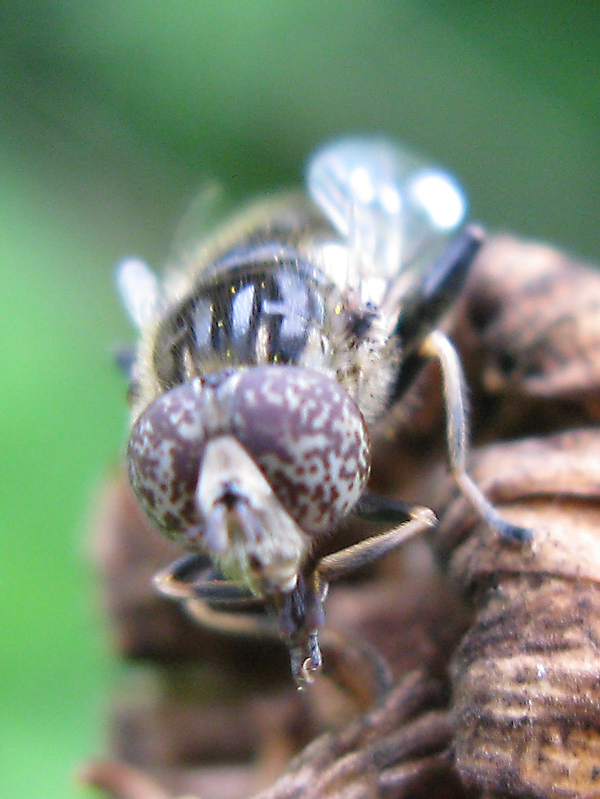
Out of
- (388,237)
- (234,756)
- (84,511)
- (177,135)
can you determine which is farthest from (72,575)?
(177,135)

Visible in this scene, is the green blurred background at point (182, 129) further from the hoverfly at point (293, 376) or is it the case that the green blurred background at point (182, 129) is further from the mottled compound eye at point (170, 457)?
the mottled compound eye at point (170, 457)

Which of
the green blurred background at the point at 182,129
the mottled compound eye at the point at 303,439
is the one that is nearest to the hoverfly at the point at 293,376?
the mottled compound eye at the point at 303,439

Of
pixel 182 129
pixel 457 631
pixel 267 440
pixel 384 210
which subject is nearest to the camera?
pixel 267 440

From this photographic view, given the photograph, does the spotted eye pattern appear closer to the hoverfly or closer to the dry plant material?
the hoverfly

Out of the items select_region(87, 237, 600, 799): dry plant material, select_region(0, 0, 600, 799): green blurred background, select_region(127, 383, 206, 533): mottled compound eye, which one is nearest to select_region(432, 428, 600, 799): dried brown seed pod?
select_region(87, 237, 600, 799): dry plant material

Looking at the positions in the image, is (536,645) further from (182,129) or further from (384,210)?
(182,129)

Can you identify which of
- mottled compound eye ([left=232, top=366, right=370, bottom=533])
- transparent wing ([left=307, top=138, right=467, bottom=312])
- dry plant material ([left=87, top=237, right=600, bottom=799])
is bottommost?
dry plant material ([left=87, top=237, right=600, bottom=799])

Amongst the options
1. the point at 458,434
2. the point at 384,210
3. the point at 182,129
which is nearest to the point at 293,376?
the point at 458,434
